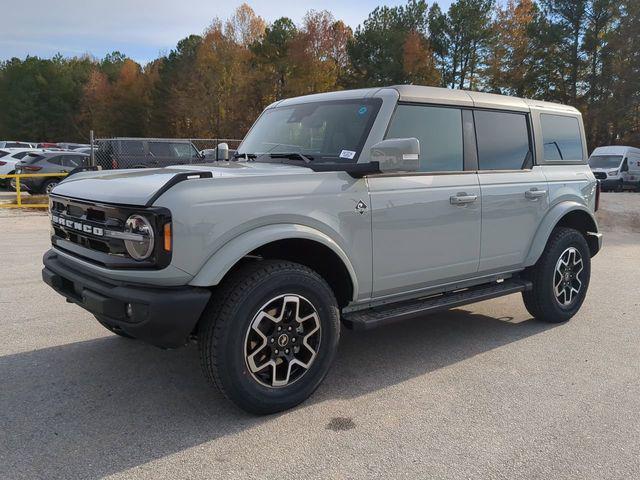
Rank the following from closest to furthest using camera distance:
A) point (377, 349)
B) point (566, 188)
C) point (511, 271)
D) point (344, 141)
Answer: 1. point (344, 141)
2. point (377, 349)
3. point (511, 271)
4. point (566, 188)

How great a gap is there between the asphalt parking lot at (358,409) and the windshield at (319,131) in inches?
65.7

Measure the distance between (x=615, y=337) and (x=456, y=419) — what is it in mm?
2512

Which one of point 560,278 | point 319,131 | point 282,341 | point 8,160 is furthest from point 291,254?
point 8,160

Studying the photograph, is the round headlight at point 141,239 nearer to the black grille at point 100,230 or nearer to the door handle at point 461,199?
the black grille at point 100,230

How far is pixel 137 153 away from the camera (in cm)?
1705

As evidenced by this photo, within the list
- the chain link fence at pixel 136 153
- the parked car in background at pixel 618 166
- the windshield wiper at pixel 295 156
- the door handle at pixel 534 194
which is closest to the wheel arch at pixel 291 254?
the windshield wiper at pixel 295 156

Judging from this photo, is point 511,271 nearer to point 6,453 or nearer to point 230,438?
point 230,438

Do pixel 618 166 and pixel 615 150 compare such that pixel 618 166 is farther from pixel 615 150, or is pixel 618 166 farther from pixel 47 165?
pixel 47 165

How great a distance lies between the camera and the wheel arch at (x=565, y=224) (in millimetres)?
5125

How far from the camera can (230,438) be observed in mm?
3162

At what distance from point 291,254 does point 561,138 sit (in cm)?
343

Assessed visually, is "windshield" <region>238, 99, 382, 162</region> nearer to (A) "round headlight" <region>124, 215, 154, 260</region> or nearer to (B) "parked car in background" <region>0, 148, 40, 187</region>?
(A) "round headlight" <region>124, 215, 154, 260</region>

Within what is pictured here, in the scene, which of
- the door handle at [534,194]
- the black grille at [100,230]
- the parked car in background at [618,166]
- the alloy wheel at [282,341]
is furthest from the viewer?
the parked car in background at [618,166]

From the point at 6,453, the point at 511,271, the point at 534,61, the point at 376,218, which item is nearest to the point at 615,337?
the point at 511,271
